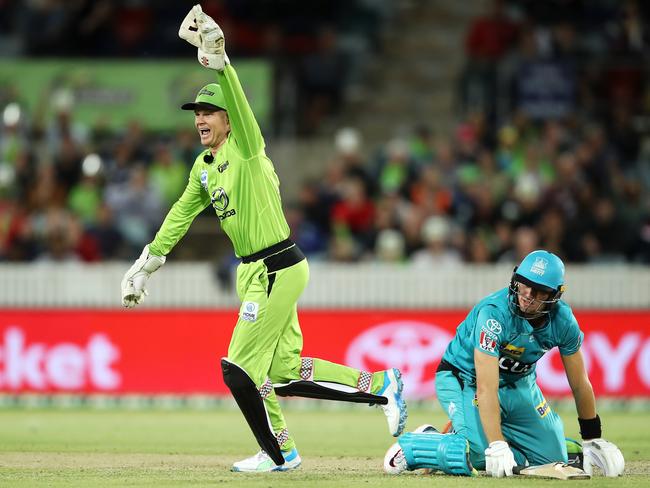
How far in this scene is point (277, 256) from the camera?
Result: 9414 millimetres

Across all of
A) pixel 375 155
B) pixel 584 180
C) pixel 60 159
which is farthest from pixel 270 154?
pixel 584 180

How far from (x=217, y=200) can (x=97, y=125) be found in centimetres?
1133

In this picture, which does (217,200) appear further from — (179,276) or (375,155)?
(375,155)

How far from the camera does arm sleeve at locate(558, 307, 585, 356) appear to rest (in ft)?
29.6

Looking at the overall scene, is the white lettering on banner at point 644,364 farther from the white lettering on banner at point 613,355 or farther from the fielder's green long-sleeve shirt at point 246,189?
the fielder's green long-sleeve shirt at point 246,189

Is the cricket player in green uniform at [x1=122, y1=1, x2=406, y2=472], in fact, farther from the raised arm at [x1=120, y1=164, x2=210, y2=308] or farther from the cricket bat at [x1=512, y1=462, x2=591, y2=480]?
the cricket bat at [x1=512, y1=462, x2=591, y2=480]

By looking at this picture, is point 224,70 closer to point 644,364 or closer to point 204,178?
point 204,178

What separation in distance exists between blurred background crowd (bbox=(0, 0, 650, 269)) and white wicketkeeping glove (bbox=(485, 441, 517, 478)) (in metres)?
→ 8.48

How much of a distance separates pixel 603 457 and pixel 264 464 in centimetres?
236

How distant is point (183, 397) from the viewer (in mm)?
16344

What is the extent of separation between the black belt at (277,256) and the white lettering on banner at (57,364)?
23.7 feet

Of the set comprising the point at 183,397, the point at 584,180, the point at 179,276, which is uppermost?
the point at 584,180

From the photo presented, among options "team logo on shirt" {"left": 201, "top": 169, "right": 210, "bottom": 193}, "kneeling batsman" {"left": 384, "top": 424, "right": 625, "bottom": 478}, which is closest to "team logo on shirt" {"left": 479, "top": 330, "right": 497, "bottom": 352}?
"kneeling batsman" {"left": 384, "top": 424, "right": 625, "bottom": 478}

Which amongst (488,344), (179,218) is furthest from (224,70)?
(488,344)
